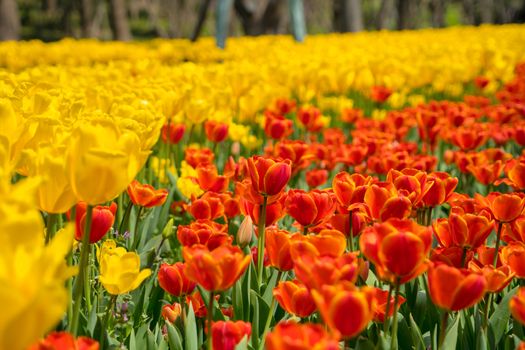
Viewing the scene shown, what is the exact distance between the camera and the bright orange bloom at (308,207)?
159 cm

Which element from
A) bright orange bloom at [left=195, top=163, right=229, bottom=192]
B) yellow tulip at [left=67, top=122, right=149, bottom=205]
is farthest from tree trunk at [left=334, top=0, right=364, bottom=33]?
yellow tulip at [left=67, top=122, right=149, bottom=205]

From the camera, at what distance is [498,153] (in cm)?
303

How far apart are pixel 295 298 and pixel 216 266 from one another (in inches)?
8.5

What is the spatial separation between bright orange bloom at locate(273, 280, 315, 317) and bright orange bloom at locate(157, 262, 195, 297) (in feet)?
0.93

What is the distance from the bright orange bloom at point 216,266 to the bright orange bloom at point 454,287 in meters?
Answer: 0.31

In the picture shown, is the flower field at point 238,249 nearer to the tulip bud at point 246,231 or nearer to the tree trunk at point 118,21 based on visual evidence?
the tulip bud at point 246,231

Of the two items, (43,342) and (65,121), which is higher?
(65,121)

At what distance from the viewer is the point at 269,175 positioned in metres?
1.58

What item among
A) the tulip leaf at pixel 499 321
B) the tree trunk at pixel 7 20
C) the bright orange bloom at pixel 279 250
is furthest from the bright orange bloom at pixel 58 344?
the tree trunk at pixel 7 20

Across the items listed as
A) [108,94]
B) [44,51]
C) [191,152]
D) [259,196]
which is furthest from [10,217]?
[44,51]

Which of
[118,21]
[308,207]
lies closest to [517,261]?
[308,207]

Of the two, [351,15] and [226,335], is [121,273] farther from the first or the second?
[351,15]

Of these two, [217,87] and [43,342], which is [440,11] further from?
[43,342]

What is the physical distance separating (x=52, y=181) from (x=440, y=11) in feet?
132
